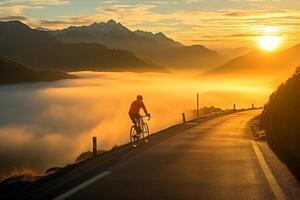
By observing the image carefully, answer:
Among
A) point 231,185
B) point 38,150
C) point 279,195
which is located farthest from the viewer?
point 38,150

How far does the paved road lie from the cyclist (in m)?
2.76

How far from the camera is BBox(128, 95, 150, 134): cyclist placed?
22.2 metres

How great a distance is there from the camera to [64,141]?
147 m

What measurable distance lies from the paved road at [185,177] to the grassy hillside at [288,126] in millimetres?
1036

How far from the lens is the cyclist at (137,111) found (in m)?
22.2

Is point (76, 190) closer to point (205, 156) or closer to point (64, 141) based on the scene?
point (205, 156)

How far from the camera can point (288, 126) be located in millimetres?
19000

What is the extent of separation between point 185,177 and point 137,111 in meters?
9.32

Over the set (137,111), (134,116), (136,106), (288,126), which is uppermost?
(136,106)

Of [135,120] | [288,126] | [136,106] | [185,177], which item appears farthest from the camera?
[135,120]

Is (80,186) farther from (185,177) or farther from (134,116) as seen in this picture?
(134,116)

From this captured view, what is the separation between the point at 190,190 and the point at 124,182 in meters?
1.74

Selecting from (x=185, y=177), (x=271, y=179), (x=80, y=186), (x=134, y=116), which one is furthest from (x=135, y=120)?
(x=80, y=186)

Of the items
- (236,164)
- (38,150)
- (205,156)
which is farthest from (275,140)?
(38,150)
